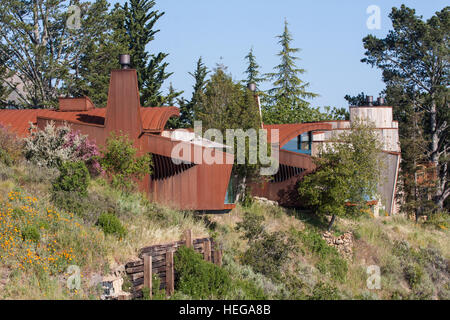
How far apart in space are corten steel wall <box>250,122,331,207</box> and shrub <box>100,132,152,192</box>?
7.03m

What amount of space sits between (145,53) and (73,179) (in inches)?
969

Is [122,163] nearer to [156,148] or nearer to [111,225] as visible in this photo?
[156,148]

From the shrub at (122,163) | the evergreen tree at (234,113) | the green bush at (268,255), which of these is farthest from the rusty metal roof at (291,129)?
the shrub at (122,163)

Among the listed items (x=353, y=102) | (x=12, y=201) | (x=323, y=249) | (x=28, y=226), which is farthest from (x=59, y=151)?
(x=353, y=102)

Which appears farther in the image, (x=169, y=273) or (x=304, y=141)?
(x=304, y=141)

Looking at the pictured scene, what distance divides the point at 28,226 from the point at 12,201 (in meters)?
1.79

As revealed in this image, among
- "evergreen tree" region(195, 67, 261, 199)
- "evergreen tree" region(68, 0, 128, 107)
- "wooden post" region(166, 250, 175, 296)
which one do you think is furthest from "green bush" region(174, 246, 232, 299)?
"evergreen tree" region(68, 0, 128, 107)

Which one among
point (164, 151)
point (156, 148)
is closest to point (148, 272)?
point (164, 151)

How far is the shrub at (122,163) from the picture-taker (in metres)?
19.7

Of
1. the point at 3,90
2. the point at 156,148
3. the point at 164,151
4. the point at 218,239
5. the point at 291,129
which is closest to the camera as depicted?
the point at 218,239

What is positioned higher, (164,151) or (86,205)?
(164,151)

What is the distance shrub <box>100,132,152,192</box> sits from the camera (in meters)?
19.7

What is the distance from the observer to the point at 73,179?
1683 cm
